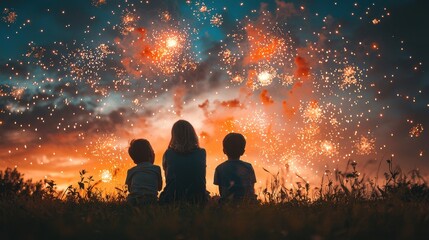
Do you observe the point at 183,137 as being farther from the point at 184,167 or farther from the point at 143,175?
the point at 143,175

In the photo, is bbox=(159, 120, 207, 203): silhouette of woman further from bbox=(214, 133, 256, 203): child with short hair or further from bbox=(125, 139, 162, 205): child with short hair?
bbox=(214, 133, 256, 203): child with short hair

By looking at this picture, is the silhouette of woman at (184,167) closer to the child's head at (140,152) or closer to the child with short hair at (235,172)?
the child with short hair at (235,172)

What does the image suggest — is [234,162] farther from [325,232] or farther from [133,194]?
[325,232]

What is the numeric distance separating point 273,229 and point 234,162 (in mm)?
4585

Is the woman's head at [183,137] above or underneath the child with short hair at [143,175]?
above

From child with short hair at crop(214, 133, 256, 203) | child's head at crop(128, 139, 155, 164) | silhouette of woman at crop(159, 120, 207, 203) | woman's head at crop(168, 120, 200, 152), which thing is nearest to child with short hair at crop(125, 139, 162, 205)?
child's head at crop(128, 139, 155, 164)

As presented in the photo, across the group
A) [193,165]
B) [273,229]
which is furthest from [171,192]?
[273,229]

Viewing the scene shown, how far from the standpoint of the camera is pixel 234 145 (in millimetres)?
8258

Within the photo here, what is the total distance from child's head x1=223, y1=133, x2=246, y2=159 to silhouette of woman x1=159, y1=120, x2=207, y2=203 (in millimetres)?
545

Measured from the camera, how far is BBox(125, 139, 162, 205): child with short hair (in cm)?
781

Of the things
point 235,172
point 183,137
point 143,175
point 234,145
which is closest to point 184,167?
point 183,137

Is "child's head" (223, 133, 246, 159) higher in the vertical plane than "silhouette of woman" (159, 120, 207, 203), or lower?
higher

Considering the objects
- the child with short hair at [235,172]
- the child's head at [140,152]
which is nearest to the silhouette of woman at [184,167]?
the child with short hair at [235,172]

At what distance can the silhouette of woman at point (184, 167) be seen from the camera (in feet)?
25.4
